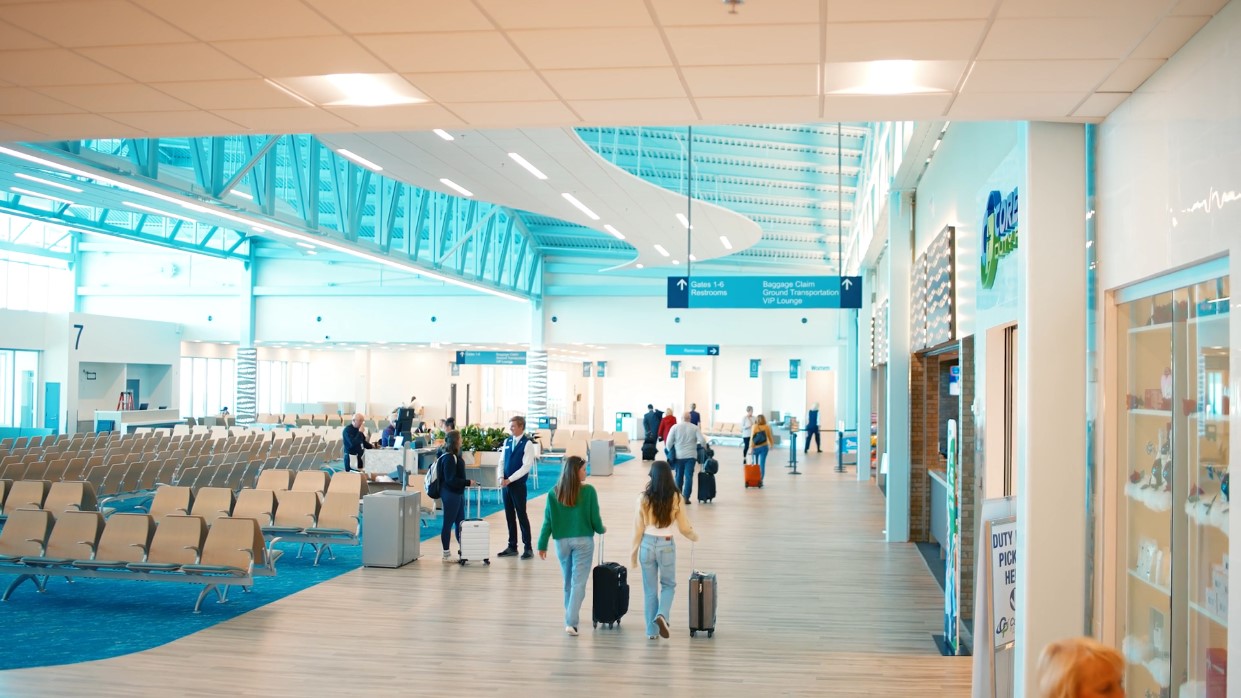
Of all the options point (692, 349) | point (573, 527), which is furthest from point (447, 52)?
point (692, 349)

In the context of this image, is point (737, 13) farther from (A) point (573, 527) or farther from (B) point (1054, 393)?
(A) point (573, 527)

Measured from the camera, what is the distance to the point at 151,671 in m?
6.56

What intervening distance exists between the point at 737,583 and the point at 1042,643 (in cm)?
472

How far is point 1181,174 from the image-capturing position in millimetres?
3971

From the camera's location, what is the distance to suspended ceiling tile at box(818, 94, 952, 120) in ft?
16.5

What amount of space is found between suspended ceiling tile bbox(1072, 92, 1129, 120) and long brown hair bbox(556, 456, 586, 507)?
422cm

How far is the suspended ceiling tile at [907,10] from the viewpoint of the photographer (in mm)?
3734

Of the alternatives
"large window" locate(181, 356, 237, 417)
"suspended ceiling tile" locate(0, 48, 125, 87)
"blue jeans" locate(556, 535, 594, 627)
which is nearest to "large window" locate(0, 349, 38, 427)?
"large window" locate(181, 356, 237, 417)

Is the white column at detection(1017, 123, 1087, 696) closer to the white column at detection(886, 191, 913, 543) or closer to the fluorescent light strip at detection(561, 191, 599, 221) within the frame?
the white column at detection(886, 191, 913, 543)

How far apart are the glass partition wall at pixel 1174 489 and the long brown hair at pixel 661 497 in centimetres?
319

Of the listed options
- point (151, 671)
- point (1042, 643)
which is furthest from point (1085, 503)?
point (151, 671)

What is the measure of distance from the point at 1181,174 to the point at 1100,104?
107cm

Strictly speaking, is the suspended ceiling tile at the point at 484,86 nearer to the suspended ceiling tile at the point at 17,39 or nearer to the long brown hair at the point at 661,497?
the suspended ceiling tile at the point at 17,39

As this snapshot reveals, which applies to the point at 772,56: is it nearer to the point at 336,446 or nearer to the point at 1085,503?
the point at 1085,503
